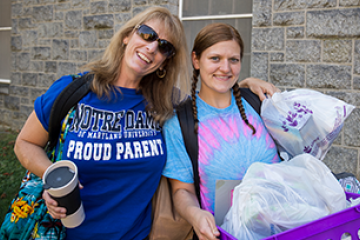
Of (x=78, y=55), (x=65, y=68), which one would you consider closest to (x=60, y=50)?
(x=65, y=68)

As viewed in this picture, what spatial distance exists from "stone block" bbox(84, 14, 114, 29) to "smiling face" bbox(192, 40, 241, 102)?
427 centimetres

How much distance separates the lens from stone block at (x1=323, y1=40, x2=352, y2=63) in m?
3.75

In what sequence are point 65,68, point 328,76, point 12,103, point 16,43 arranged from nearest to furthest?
point 328,76 → point 65,68 → point 16,43 → point 12,103

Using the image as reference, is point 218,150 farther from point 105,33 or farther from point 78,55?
point 78,55

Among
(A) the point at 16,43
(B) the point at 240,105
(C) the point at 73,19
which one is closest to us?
(B) the point at 240,105

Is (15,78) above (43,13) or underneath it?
underneath

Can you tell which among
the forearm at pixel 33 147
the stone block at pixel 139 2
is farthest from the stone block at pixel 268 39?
the forearm at pixel 33 147

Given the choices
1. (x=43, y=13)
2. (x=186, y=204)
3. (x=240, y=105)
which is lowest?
(x=186, y=204)

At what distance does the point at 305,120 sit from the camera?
1668 millimetres

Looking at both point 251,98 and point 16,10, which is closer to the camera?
point 251,98

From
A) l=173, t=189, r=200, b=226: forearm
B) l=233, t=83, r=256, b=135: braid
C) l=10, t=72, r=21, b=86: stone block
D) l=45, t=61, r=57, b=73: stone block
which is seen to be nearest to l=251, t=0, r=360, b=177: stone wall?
l=233, t=83, r=256, b=135: braid

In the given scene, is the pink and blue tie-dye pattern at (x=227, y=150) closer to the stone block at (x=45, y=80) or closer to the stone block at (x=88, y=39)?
the stone block at (x=88, y=39)

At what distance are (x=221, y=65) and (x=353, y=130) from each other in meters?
2.88

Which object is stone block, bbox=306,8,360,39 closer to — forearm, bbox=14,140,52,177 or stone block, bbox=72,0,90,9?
forearm, bbox=14,140,52,177
